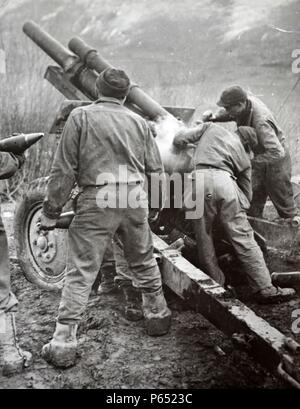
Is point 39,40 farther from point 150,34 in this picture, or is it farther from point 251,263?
point 150,34

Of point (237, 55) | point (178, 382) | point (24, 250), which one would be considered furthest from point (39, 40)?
point (237, 55)

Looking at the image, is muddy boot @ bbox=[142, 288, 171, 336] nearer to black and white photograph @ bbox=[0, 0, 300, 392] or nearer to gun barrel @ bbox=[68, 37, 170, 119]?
black and white photograph @ bbox=[0, 0, 300, 392]

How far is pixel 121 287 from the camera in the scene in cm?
393

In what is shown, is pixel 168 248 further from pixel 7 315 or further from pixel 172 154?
pixel 7 315

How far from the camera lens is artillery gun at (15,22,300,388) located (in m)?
2.73

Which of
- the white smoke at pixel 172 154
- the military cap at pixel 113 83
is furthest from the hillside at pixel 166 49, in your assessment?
the military cap at pixel 113 83

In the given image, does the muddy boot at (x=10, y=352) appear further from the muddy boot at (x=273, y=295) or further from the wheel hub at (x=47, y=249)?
the muddy boot at (x=273, y=295)

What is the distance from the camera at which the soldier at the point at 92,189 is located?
3.08 metres

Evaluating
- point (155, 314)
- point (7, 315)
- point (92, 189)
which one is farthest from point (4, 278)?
point (155, 314)

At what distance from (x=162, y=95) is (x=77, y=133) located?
8.47 m

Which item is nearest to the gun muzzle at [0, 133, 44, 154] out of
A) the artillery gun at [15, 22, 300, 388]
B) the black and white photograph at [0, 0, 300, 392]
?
the black and white photograph at [0, 0, 300, 392]

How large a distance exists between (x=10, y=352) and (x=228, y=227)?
1.94 metres

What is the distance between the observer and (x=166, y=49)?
12.3 m

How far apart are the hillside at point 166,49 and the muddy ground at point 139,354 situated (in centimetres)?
564
